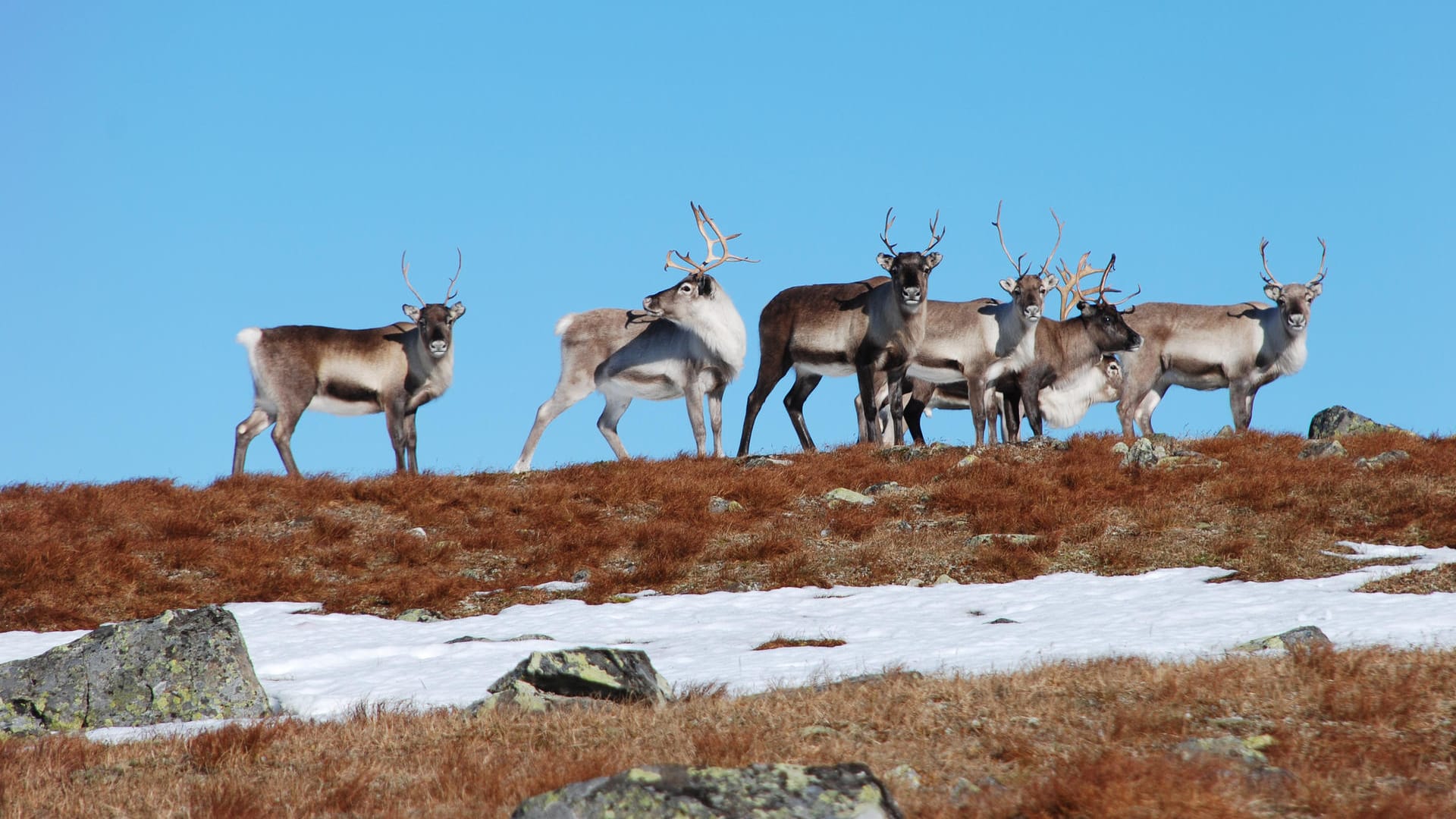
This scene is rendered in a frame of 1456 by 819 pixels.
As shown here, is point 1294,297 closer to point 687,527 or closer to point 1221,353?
point 1221,353

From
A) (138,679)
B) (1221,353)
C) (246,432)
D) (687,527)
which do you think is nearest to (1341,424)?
(1221,353)

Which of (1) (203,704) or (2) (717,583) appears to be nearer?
(1) (203,704)

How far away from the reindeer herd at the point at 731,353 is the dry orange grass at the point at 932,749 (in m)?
12.2

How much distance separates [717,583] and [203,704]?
5.81m

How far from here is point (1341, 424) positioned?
2012 centimetres

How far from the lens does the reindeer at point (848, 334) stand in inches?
767

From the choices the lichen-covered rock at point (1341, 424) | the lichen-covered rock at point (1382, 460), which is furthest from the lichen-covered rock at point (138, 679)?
the lichen-covered rock at point (1341, 424)

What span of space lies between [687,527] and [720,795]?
9751mm

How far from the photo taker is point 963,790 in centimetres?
516

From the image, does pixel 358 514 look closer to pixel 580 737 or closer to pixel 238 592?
pixel 238 592

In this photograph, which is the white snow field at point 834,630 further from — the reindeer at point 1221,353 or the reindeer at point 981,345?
the reindeer at point 1221,353

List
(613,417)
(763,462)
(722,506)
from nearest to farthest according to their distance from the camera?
(722,506)
(763,462)
(613,417)

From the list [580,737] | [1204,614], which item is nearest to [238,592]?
[580,737]

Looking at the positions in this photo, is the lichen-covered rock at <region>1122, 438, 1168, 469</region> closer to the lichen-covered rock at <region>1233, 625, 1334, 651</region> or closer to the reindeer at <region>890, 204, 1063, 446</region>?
the reindeer at <region>890, 204, 1063, 446</region>
